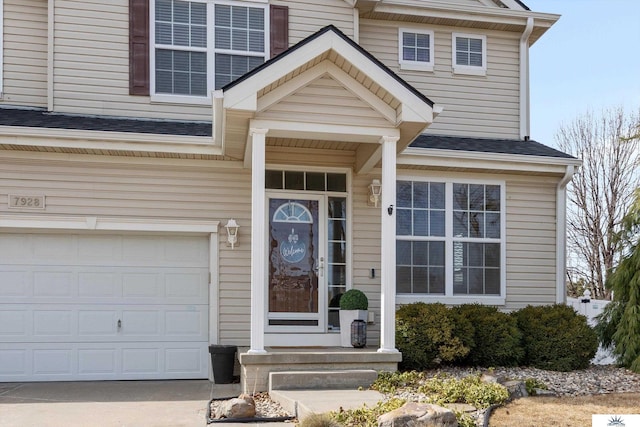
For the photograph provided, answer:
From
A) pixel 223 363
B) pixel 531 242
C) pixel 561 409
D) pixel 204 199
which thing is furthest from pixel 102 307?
pixel 531 242

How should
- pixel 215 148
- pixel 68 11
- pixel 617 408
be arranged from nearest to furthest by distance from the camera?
pixel 617 408
pixel 215 148
pixel 68 11

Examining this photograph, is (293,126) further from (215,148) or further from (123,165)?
(123,165)

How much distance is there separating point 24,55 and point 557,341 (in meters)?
8.42

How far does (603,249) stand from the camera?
65.0 feet

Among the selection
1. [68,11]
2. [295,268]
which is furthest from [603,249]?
[68,11]

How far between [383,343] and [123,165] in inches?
165

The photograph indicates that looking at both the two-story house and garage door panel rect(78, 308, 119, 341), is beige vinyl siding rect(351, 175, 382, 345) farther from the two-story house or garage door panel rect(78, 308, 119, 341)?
garage door panel rect(78, 308, 119, 341)

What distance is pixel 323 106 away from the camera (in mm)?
7348

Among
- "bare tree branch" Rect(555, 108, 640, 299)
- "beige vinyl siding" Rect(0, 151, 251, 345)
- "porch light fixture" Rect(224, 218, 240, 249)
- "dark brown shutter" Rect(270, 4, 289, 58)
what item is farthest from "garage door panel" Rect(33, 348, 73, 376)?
"bare tree branch" Rect(555, 108, 640, 299)

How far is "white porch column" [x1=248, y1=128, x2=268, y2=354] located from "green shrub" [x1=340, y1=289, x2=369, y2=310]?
156 centimetres

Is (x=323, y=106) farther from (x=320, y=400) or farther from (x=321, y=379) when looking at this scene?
(x=320, y=400)

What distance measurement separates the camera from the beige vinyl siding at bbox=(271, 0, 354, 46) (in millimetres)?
9625

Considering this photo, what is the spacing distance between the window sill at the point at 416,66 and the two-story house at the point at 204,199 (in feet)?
2.51

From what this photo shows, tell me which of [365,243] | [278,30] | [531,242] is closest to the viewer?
[365,243]
